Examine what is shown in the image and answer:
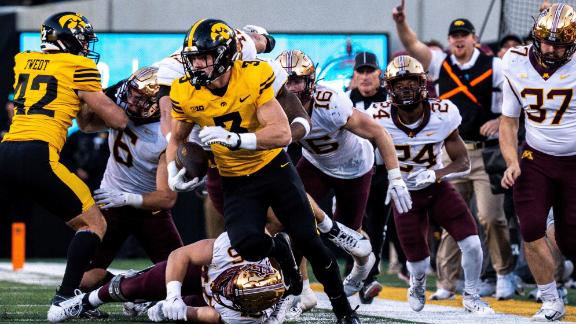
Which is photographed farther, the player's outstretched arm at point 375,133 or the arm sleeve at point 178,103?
the player's outstretched arm at point 375,133

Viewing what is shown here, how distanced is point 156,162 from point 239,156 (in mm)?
1242

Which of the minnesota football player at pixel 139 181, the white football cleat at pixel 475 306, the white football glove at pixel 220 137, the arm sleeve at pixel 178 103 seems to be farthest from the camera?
the white football cleat at pixel 475 306

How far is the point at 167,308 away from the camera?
19.0 feet

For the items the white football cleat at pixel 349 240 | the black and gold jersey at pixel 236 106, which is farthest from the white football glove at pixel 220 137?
the white football cleat at pixel 349 240

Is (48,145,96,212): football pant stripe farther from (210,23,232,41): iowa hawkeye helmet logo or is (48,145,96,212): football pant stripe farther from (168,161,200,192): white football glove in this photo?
(210,23,232,41): iowa hawkeye helmet logo

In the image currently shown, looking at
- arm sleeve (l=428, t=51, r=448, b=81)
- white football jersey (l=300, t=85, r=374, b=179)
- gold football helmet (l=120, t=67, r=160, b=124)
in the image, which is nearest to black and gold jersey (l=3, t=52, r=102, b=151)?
gold football helmet (l=120, t=67, r=160, b=124)

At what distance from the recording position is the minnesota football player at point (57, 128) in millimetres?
6402

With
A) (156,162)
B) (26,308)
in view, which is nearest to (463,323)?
(156,162)

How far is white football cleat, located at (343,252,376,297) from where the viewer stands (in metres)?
7.48

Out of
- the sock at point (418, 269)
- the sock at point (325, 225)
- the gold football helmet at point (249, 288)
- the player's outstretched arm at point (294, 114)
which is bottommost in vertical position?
Answer: the sock at point (418, 269)

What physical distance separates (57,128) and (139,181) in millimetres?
755

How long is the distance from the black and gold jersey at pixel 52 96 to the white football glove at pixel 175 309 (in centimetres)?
124

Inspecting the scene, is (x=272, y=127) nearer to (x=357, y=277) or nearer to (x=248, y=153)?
(x=248, y=153)

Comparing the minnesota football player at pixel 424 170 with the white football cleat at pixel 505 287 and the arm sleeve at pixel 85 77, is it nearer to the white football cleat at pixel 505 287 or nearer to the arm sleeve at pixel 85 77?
the white football cleat at pixel 505 287
